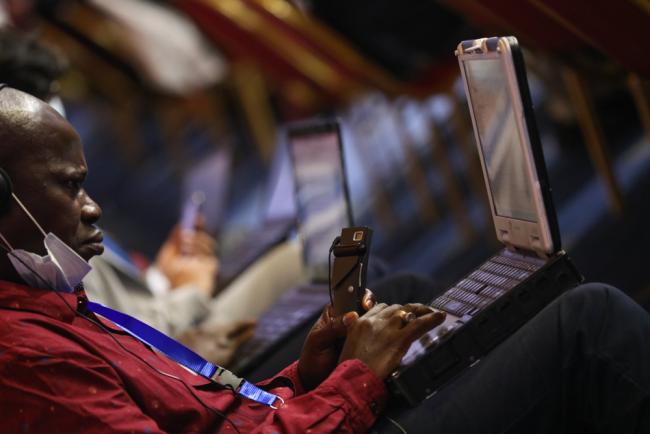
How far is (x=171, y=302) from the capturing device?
170cm

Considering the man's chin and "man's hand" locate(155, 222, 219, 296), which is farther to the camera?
"man's hand" locate(155, 222, 219, 296)

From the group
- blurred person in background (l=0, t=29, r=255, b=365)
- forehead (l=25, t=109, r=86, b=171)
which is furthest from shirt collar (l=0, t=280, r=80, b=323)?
blurred person in background (l=0, t=29, r=255, b=365)

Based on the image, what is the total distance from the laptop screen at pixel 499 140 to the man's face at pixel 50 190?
17.3 inches

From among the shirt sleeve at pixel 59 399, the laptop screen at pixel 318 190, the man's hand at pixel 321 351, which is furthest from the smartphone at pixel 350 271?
the laptop screen at pixel 318 190

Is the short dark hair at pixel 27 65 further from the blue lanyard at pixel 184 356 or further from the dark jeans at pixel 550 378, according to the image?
the dark jeans at pixel 550 378

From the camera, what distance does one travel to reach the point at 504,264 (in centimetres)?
98

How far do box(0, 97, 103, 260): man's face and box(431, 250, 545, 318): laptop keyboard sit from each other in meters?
0.39

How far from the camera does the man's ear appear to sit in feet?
2.93

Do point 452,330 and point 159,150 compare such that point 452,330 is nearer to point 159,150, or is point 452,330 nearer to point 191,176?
point 191,176

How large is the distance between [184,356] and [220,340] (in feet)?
1.33

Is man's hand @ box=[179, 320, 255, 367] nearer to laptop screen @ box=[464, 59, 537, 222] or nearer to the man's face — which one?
the man's face

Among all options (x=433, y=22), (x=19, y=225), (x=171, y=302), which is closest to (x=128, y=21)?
(x=433, y=22)

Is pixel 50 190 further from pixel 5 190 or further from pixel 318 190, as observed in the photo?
pixel 318 190

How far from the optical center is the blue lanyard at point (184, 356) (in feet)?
3.17
